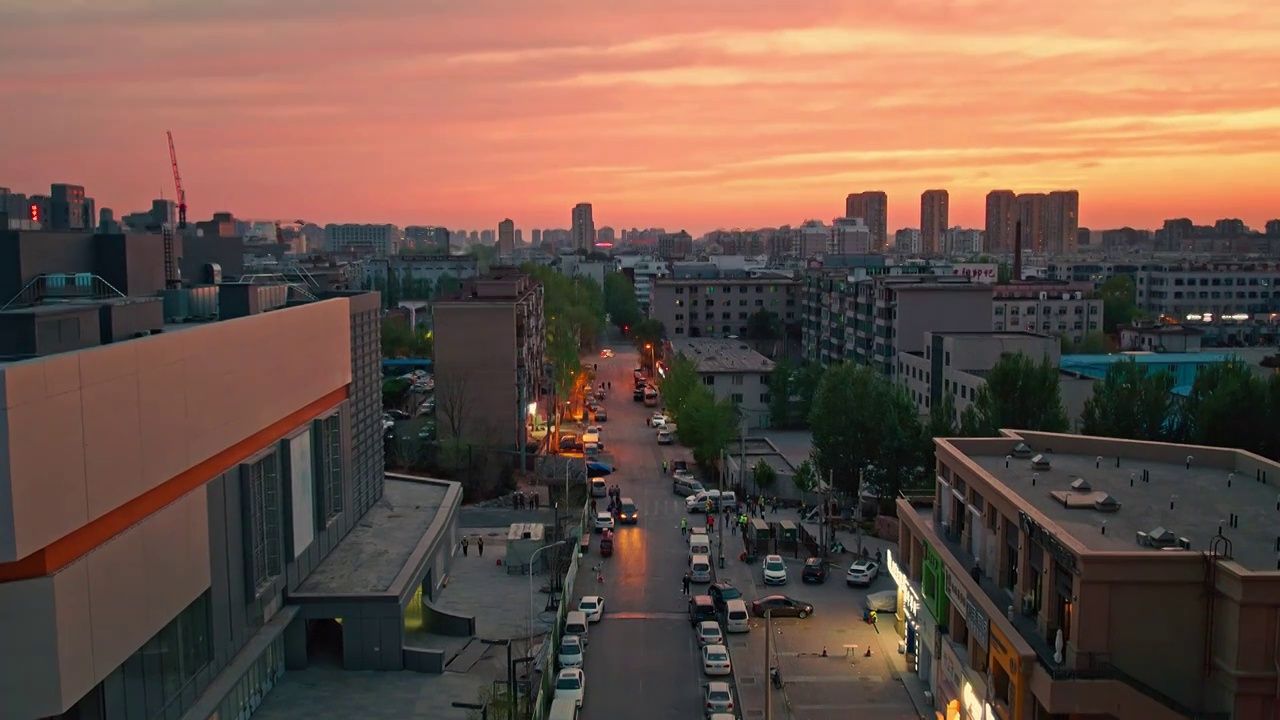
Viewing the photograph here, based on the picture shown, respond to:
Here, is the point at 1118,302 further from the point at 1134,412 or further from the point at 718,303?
the point at 1134,412

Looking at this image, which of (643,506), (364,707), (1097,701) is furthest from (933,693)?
(643,506)

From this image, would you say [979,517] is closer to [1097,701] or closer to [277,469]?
[1097,701]

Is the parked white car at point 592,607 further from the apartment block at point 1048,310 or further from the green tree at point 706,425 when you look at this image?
the apartment block at point 1048,310

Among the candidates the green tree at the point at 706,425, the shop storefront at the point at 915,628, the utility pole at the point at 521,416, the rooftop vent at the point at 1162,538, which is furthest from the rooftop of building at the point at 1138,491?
the utility pole at the point at 521,416

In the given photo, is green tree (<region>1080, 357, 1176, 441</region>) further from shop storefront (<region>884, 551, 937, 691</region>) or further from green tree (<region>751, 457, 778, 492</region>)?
shop storefront (<region>884, 551, 937, 691</region>)

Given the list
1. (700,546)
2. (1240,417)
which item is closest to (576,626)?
(700,546)

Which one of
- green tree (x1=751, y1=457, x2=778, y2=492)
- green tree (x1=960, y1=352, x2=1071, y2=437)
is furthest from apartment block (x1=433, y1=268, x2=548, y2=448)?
green tree (x1=960, y1=352, x2=1071, y2=437)
